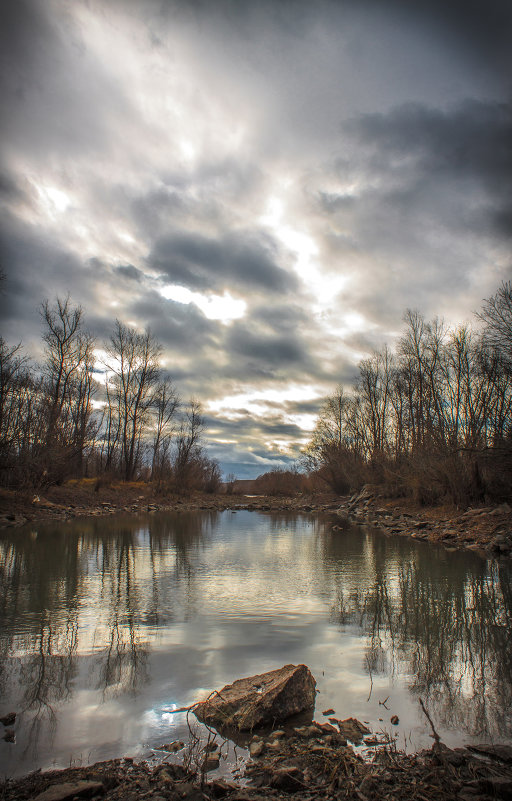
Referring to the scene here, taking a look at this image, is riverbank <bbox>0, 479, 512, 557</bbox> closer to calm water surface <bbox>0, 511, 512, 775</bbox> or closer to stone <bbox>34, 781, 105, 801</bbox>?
calm water surface <bbox>0, 511, 512, 775</bbox>

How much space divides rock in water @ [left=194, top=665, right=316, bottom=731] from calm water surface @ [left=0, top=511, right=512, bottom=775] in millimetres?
193

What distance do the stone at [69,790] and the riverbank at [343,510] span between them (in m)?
11.6

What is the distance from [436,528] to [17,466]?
56.7 feet

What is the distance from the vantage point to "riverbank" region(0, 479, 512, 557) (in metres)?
13.8

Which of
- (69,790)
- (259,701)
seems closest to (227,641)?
(259,701)

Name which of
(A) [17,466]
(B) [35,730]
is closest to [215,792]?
(B) [35,730]

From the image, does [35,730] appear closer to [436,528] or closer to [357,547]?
[357,547]

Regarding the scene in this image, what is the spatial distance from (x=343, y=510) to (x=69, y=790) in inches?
1181

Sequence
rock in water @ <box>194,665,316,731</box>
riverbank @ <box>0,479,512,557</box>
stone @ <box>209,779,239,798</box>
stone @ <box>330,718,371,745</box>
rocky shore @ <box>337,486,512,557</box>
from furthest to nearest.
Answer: riverbank @ <box>0,479,512,557</box> < rocky shore @ <box>337,486,512,557</box> < rock in water @ <box>194,665,316,731</box> < stone @ <box>330,718,371,745</box> < stone @ <box>209,779,239,798</box>

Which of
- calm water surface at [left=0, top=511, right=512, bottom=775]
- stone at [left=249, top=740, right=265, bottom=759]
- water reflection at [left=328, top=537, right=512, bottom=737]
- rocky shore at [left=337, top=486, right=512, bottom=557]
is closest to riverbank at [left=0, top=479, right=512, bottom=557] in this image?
rocky shore at [left=337, top=486, right=512, bottom=557]

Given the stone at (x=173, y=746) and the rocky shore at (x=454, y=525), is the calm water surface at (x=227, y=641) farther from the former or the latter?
the rocky shore at (x=454, y=525)

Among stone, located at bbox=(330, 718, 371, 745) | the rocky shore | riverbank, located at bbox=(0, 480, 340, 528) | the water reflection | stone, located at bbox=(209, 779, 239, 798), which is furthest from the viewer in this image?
riverbank, located at bbox=(0, 480, 340, 528)

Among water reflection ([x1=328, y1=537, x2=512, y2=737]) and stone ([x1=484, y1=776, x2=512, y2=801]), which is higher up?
stone ([x1=484, y1=776, x2=512, y2=801])

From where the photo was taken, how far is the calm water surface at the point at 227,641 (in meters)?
3.27
